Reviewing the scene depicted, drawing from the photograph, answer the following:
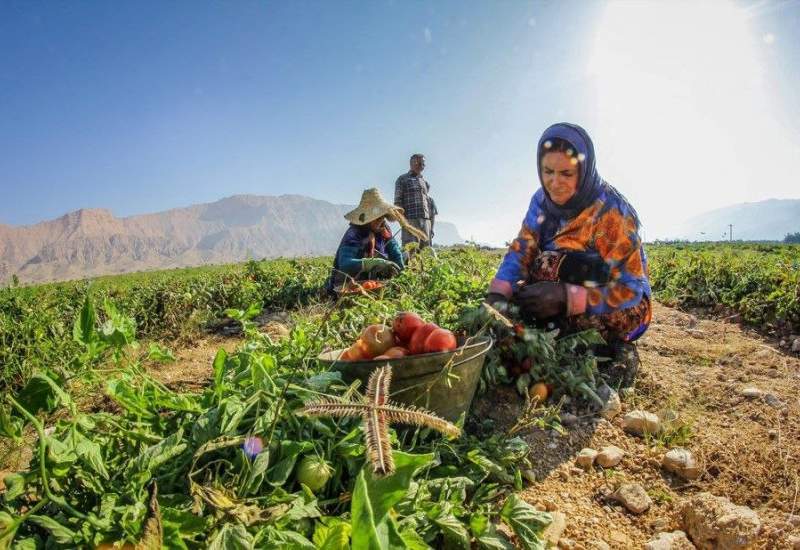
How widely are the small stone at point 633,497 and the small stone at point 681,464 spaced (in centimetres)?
27

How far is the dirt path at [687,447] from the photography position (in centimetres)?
177

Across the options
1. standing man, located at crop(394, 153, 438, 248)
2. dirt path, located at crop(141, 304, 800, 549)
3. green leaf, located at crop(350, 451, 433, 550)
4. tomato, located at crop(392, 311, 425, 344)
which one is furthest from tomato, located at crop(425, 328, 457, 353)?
standing man, located at crop(394, 153, 438, 248)

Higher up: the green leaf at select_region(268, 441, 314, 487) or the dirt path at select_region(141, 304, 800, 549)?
the green leaf at select_region(268, 441, 314, 487)

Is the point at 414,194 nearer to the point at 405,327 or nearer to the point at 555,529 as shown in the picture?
the point at 405,327

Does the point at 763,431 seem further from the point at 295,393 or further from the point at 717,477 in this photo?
the point at 295,393

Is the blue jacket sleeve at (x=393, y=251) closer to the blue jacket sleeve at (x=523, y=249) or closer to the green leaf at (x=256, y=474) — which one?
the blue jacket sleeve at (x=523, y=249)

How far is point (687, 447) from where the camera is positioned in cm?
223

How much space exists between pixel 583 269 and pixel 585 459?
134cm

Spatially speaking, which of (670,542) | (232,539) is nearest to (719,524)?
(670,542)

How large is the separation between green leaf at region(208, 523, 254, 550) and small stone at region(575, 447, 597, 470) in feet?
5.39

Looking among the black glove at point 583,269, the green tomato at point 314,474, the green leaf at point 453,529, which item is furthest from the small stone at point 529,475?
the black glove at point 583,269

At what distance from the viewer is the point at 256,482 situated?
122 centimetres

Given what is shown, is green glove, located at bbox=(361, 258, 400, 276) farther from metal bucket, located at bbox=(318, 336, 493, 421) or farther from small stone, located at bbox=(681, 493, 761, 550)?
small stone, located at bbox=(681, 493, 761, 550)

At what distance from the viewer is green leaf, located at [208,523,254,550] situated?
99cm
